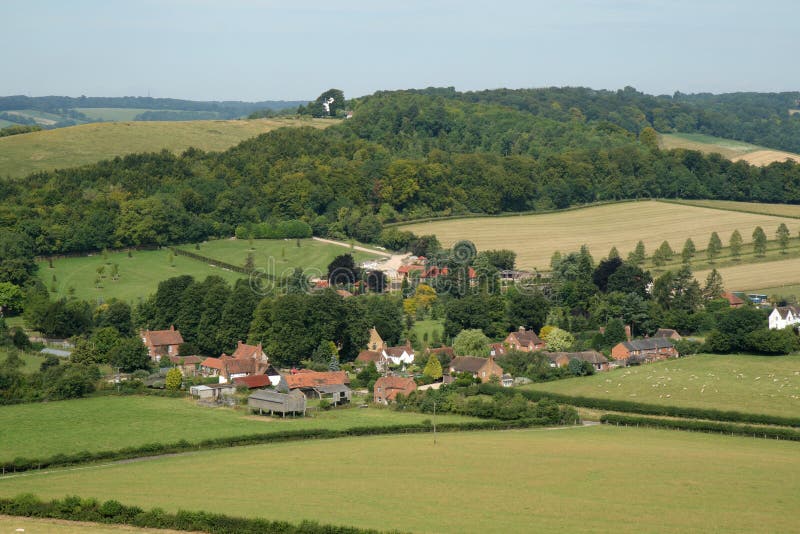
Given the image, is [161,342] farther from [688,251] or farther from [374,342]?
[688,251]

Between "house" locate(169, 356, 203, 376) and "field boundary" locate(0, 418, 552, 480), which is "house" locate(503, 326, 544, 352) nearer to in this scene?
"field boundary" locate(0, 418, 552, 480)

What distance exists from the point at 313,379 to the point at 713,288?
2970 cm

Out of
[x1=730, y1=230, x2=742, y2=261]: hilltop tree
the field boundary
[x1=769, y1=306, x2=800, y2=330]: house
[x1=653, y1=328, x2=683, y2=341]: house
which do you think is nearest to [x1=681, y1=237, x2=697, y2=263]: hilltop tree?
[x1=730, y1=230, x2=742, y2=261]: hilltop tree

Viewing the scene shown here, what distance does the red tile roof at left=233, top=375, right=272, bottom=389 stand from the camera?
183ft

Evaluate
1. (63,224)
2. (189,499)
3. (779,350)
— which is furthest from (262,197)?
(189,499)

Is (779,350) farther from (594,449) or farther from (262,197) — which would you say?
(262,197)

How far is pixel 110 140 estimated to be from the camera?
125500mm

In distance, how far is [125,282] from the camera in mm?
77562

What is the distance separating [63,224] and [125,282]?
1315cm

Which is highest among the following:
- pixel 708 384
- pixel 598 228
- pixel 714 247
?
pixel 714 247

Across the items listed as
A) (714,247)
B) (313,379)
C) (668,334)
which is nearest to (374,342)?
(313,379)

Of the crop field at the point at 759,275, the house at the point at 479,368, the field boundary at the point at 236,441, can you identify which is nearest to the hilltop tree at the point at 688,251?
the crop field at the point at 759,275

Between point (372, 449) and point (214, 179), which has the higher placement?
point (214, 179)

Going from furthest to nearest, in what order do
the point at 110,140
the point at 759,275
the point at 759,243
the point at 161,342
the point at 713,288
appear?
the point at 110,140, the point at 759,243, the point at 759,275, the point at 713,288, the point at 161,342
